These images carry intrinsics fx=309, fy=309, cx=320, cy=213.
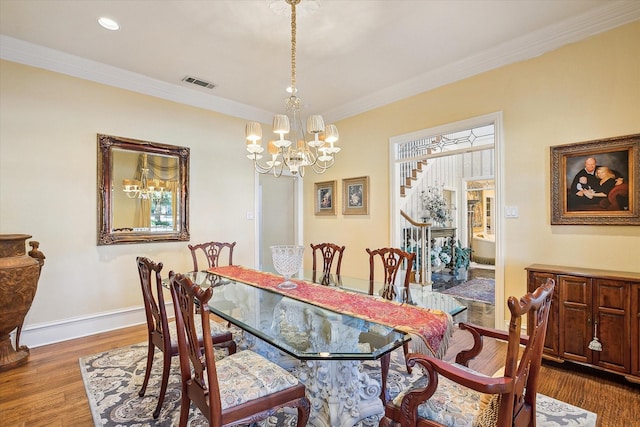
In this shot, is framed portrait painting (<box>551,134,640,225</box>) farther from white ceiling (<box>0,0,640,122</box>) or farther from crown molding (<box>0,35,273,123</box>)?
crown molding (<box>0,35,273,123</box>)

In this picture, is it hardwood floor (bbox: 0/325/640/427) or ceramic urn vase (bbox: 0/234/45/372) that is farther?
ceramic urn vase (bbox: 0/234/45/372)

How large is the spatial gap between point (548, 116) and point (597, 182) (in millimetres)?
733

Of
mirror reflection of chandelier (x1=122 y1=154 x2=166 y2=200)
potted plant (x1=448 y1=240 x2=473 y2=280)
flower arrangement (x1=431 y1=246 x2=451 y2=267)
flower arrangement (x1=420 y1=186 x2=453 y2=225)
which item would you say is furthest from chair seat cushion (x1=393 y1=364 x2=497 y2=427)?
flower arrangement (x1=420 y1=186 x2=453 y2=225)

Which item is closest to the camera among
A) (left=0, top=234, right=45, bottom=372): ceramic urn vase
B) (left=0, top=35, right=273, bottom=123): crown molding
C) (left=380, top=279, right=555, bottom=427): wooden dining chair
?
→ (left=380, top=279, right=555, bottom=427): wooden dining chair

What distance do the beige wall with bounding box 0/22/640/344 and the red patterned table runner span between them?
1923mm

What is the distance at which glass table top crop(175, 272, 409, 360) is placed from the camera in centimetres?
134

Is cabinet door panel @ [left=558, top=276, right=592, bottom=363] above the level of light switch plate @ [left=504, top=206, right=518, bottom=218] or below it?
below

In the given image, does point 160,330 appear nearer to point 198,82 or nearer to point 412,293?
point 412,293

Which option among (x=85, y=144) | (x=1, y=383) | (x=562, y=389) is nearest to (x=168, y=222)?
(x=85, y=144)

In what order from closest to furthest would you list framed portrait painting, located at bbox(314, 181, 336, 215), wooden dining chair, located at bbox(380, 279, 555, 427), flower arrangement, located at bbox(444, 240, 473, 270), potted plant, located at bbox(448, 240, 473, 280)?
wooden dining chair, located at bbox(380, 279, 555, 427)
framed portrait painting, located at bbox(314, 181, 336, 215)
potted plant, located at bbox(448, 240, 473, 280)
flower arrangement, located at bbox(444, 240, 473, 270)

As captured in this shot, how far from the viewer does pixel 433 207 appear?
6617 mm

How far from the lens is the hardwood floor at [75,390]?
1.97m

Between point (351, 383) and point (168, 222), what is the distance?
10.4 feet

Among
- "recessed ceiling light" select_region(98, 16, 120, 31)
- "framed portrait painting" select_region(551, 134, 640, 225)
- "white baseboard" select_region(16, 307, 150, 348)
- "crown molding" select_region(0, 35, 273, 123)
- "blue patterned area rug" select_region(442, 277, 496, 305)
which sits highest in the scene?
"recessed ceiling light" select_region(98, 16, 120, 31)
